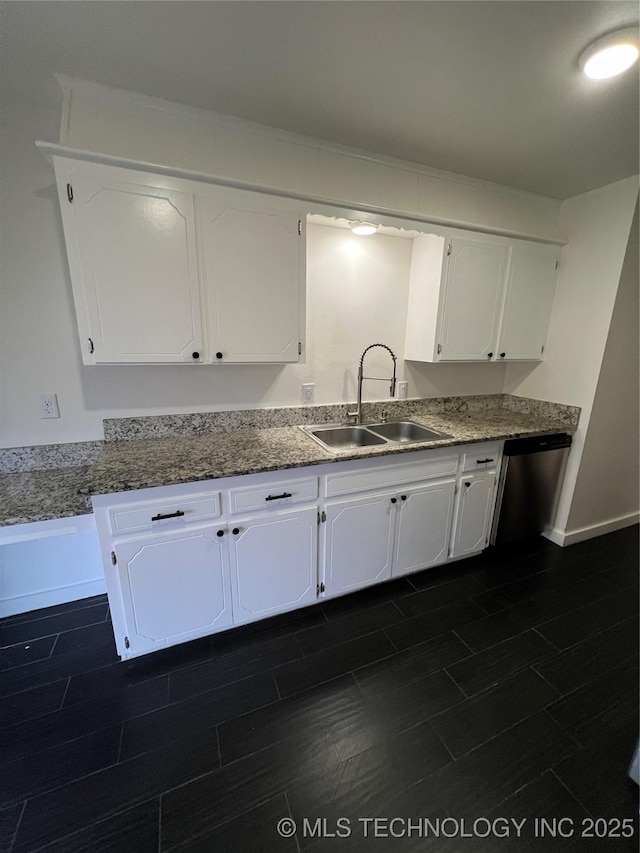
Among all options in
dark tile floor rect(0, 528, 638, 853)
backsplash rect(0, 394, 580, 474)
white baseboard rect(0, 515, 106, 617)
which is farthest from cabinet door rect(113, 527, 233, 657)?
backsplash rect(0, 394, 580, 474)

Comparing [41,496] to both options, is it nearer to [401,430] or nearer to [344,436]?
[344,436]

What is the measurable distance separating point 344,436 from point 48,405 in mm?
1655

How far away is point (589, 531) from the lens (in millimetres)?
2654

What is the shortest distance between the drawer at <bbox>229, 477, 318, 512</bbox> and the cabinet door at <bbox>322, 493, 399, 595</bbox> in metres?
0.16

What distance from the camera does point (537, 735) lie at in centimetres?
135

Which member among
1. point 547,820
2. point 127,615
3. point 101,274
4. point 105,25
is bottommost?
point 547,820

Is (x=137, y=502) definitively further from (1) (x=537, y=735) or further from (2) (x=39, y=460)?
(1) (x=537, y=735)

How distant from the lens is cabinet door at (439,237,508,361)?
2146mm

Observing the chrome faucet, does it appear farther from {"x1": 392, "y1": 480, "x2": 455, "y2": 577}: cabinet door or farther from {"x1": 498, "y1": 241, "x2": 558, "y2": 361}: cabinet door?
{"x1": 498, "y1": 241, "x2": 558, "y2": 361}: cabinet door

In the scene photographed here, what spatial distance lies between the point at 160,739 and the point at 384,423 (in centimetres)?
196

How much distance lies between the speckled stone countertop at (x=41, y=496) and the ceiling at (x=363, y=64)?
1622 millimetres

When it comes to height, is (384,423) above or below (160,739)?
above

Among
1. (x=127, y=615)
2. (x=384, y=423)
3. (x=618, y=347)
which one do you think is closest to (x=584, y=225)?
(x=618, y=347)

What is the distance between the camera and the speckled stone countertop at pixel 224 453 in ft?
4.66
